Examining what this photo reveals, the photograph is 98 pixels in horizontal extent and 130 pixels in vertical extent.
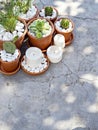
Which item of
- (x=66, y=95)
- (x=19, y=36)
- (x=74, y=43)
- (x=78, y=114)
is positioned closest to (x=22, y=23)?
(x=19, y=36)

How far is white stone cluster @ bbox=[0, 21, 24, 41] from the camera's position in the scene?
4109 millimetres

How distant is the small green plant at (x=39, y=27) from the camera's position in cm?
412

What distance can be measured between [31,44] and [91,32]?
0.84 meters

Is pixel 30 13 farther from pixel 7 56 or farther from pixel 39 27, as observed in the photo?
pixel 7 56

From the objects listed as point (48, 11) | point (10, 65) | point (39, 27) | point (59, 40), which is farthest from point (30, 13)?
point (10, 65)

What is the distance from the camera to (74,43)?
450cm

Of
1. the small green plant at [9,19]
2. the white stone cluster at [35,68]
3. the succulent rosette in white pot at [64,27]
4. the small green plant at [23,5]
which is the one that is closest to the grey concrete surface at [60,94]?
the white stone cluster at [35,68]

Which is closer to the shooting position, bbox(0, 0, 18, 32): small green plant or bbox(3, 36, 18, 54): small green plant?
bbox(3, 36, 18, 54): small green plant

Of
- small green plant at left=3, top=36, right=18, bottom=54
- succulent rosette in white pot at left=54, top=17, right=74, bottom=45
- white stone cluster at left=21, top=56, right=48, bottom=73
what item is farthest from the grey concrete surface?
small green plant at left=3, top=36, right=18, bottom=54

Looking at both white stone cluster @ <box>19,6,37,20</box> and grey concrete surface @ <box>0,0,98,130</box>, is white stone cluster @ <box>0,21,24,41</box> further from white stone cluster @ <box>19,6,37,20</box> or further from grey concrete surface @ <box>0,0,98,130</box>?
grey concrete surface @ <box>0,0,98,130</box>

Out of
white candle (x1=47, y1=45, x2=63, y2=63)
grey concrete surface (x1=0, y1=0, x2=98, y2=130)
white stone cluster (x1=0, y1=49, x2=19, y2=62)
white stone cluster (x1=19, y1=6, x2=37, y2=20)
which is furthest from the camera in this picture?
white stone cluster (x1=19, y1=6, x2=37, y2=20)

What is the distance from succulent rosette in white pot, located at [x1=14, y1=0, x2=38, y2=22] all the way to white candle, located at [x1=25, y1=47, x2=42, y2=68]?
0.44 m

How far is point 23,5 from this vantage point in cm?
425

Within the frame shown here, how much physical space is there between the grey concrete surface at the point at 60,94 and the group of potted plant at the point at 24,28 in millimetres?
206
